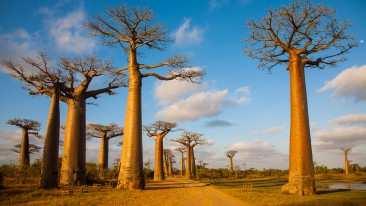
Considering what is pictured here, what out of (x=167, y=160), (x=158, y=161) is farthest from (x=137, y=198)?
(x=167, y=160)

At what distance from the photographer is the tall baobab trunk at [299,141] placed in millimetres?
11773

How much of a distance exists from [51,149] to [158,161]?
767 inches

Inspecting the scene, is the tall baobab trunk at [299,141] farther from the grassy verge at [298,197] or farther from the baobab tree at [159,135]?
the baobab tree at [159,135]

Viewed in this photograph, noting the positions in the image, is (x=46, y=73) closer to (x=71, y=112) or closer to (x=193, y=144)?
(x=71, y=112)

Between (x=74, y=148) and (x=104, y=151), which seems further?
(x=104, y=151)

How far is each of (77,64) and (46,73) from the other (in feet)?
8.25

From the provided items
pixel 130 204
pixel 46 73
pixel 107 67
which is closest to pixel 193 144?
pixel 107 67

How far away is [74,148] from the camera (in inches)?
667

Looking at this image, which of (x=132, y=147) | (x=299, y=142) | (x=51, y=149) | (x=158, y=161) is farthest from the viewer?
(x=158, y=161)

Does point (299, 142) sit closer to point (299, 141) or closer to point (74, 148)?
point (299, 141)

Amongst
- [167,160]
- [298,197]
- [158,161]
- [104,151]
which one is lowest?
[167,160]

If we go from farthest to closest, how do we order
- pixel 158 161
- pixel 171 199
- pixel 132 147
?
pixel 158 161, pixel 132 147, pixel 171 199

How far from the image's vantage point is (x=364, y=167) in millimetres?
48188

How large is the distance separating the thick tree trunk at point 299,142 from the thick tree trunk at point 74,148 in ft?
37.3
